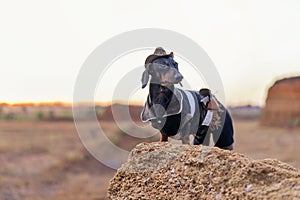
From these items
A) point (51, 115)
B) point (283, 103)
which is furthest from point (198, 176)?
point (51, 115)

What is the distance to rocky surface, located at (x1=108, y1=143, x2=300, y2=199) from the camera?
4.27 metres

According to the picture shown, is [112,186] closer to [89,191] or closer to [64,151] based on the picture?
[89,191]

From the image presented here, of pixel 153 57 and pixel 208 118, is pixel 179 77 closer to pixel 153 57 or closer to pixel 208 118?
pixel 153 57

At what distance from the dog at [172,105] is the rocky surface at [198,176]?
78cm

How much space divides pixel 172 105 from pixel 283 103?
166 ft

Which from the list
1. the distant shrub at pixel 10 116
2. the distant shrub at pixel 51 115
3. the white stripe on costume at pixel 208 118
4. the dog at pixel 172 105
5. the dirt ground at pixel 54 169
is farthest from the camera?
the distant shrub at pixel 51 115

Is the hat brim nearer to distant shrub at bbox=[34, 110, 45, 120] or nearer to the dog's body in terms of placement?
the dog's body

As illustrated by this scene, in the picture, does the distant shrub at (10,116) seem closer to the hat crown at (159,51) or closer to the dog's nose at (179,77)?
the hat crown at (159,51)

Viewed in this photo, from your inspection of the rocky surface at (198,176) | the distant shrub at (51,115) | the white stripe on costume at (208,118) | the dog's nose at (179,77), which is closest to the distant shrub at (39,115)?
the distant shrub at (51,115)

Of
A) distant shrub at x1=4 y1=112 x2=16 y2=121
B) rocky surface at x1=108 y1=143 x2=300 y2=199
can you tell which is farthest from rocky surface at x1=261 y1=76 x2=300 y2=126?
rocky surface at x1=108 y1=143 x2=300 y2=199

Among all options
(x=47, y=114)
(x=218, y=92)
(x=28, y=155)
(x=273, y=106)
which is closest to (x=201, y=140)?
(x=218, y=92)

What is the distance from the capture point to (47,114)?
6206 cm

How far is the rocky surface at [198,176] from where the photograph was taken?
4.27 meters

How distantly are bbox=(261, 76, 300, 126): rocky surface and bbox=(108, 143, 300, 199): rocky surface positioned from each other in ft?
163
